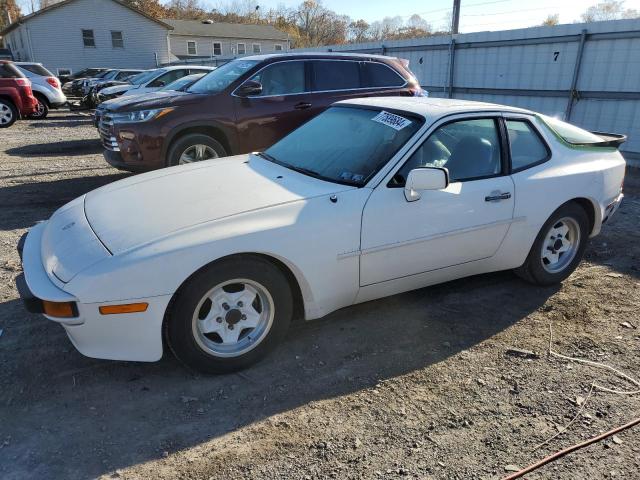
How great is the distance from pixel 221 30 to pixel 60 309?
53655mm

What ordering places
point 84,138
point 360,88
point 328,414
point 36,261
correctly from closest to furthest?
1. point 328,414
2. point 36,261
3. point 360,88
4. point 84,138

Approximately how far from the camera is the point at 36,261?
3.01m

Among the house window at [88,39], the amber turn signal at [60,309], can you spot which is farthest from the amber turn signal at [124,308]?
the house window at [88,39]

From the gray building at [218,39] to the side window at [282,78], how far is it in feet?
142

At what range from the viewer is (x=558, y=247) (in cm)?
435

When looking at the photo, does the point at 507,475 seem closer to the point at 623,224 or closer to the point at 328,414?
the point at 328,414

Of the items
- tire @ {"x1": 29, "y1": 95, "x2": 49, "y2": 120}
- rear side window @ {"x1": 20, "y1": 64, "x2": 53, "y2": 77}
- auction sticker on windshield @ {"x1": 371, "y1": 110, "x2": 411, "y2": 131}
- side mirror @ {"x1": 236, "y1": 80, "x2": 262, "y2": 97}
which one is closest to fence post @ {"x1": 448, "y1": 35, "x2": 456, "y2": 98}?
side mirror @ {"x1": 236, "y1": 80, "x2": 262, "y2": 97}

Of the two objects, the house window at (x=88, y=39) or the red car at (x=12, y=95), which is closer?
the red car at (x=12, y=95)

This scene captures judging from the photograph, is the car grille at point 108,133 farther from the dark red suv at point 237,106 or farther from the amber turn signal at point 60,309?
the amber turn signal at point 60,309

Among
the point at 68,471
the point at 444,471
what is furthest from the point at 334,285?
the point at 68,471

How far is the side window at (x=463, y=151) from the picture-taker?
3.54 meters

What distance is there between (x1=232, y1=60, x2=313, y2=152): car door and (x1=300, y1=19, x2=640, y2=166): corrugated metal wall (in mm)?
5954

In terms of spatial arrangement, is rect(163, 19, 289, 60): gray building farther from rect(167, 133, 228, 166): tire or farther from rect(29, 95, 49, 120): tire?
rect(167, 133, 228, 166): tire

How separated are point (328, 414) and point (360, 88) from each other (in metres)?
5.84
